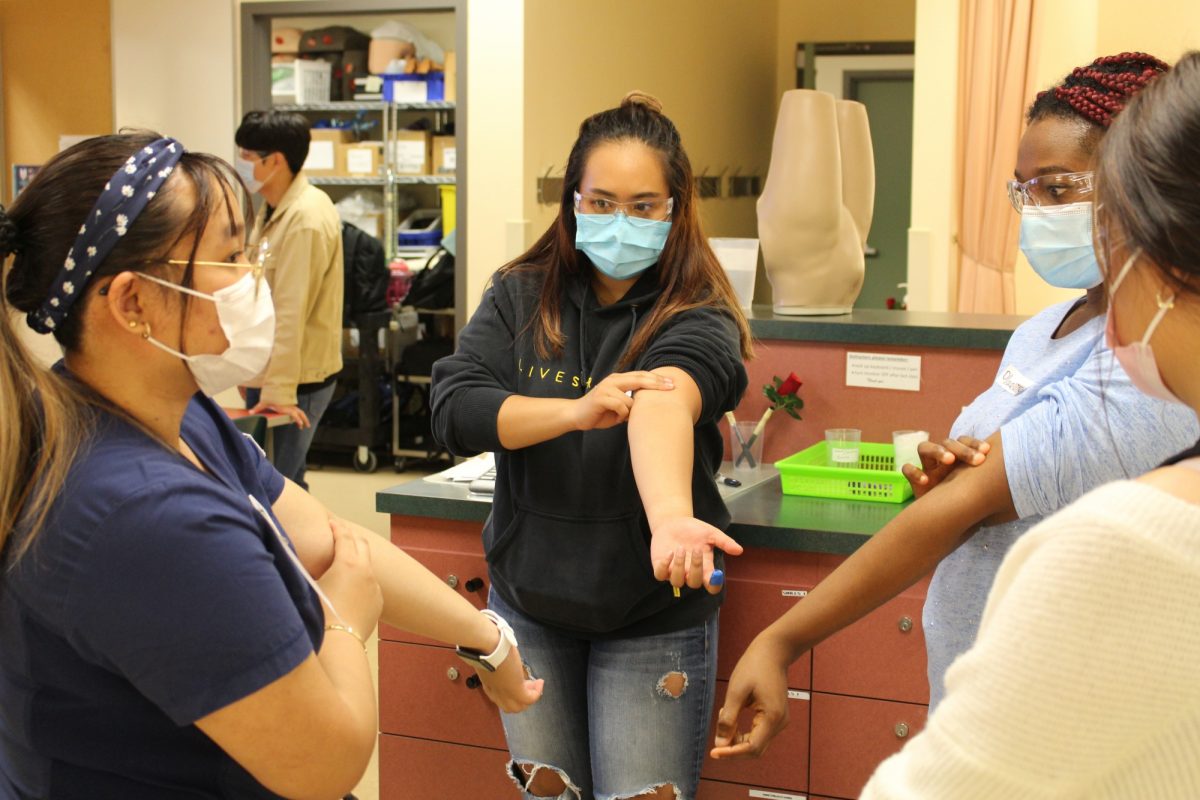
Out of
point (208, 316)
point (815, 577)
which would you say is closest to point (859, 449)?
point (815, 577)

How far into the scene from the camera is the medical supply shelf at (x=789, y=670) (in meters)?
2.30

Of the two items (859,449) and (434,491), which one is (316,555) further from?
(859,449)

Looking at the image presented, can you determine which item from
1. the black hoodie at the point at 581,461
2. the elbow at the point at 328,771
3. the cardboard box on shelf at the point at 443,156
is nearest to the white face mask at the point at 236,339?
the elbow at the point at 328,771

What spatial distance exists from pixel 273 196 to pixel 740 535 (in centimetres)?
272

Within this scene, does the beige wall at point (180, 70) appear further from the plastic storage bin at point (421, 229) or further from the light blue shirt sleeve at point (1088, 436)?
the light blue shirt sleeve at point (1088, 436)

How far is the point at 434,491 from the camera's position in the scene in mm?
2529

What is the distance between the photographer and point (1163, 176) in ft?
2.72

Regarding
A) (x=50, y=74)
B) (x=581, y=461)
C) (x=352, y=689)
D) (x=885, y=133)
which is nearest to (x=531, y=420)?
(x=581, y=461)

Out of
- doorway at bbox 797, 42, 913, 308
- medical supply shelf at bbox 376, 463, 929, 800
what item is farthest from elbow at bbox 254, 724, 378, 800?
doorway at bbox 797, 42, 913, 308

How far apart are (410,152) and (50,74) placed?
6.10ft

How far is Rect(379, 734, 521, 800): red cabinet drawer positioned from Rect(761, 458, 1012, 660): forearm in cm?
117

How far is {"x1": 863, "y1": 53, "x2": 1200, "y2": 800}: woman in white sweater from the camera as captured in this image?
0.74 meters

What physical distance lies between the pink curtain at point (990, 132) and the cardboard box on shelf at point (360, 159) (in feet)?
11.0

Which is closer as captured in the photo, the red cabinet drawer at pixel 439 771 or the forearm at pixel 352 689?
the forearm at pixel 352 689
